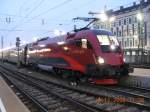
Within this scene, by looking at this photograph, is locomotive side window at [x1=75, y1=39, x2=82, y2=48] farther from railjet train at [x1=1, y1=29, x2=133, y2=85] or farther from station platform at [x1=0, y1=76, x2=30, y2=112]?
station platform at [x1=0, y1=76, x2=30, y2=112]

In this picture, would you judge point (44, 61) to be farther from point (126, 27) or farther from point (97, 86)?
point (126, 27)

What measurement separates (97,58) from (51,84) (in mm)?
4814

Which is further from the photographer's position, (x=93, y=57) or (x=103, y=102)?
(x=93, y=57)

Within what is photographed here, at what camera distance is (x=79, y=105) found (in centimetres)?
1320

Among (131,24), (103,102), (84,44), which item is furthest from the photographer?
(131,24)

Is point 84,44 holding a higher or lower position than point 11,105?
higher

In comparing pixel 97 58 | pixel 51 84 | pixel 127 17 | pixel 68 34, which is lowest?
pixel 51 84

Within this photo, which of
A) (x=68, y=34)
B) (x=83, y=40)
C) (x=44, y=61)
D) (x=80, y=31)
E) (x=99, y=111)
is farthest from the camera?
(x=44, y=61)

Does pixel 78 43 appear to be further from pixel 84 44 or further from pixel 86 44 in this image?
pixel 86 44

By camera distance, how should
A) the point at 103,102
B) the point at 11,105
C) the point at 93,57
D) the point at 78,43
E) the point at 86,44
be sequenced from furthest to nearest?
the point at 78,43 → the point at 86,44 → the point at 93,57 → the point at 103,102 → the point at 11,105

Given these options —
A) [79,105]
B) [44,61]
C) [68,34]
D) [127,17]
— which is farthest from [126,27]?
[79,105]

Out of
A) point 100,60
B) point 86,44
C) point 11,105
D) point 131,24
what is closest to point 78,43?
point 86,44
